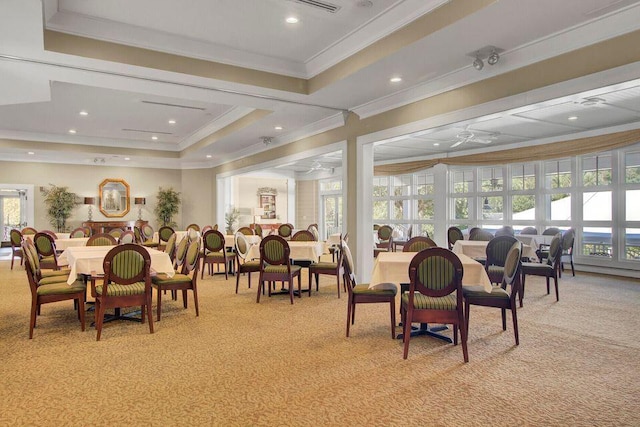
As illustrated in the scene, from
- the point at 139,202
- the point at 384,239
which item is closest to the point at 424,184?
the point at 384,239

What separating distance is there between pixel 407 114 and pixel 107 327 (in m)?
4.98

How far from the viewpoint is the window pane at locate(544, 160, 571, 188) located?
10.1 m

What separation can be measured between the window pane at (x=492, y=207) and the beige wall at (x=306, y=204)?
277 inches

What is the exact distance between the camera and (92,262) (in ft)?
15.9

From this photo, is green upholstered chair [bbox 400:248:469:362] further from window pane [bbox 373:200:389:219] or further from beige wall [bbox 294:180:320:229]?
beige wall [bbox 294:180:320:229]

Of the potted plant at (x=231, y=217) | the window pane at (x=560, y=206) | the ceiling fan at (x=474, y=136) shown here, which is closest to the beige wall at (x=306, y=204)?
the potted plant at (x=231, y=217)

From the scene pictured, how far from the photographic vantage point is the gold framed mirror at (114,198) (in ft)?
45.6

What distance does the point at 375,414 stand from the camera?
282 centimetres

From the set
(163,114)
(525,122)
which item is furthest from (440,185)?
(163,114)

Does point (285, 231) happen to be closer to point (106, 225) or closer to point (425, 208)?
point (425, 208)

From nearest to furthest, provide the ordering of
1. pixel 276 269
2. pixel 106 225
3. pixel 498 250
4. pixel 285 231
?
1. pixel 276 269
2. pixel 498 250
3. pixel 285 231
4. pixel 106 225

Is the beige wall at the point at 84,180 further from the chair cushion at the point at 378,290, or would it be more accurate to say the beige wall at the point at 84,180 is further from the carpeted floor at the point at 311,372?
the chair cushion at the point at 378,290

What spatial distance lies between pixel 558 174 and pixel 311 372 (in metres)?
9.15

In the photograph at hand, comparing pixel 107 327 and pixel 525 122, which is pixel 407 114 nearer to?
pixel 525 122
